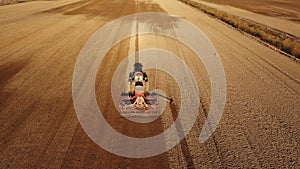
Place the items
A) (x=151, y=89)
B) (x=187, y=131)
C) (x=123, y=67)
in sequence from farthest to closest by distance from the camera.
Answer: (x=123, y=67) < (x=151, y=89) < (x=187, y=131)

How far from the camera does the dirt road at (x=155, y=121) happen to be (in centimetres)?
468

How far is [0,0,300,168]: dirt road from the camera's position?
4.68m

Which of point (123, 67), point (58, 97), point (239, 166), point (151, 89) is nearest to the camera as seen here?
point (239, 166)

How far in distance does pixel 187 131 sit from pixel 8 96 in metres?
5.16

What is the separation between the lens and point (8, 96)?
6.89 meters

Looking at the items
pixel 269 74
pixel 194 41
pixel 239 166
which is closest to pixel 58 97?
pixel 239 166

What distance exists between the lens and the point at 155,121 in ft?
19.2

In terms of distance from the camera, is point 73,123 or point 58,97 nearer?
point 73,123

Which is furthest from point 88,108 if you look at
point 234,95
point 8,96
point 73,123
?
point 234,95

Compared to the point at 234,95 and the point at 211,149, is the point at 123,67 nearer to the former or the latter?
the point at 234,95

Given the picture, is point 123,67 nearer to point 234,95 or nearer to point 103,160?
point 234,95

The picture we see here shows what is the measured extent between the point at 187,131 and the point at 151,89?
219 centimetres

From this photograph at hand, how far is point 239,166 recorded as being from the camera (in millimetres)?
A: 4570

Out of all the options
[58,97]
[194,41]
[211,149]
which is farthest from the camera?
[194,41]
